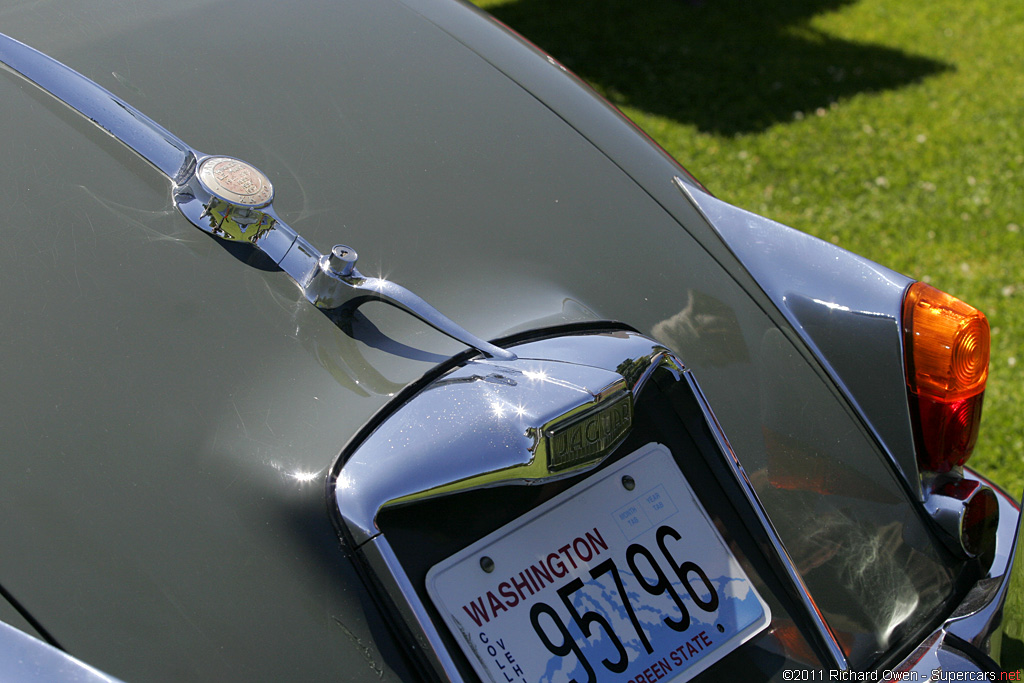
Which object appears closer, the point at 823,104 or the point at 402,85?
the point at 402,85

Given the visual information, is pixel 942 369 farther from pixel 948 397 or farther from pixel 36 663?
pixel 36 663

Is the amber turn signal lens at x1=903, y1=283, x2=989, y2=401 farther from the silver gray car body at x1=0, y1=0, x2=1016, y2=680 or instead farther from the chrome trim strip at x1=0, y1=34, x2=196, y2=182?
the chrome trim strip at x1=0, y1=34, x2=196, y2=182

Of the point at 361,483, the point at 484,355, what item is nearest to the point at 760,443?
the point at 484,355

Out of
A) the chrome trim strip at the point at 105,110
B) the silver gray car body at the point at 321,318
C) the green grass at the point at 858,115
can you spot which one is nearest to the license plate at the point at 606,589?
the silver gray car body at the point at 321,318

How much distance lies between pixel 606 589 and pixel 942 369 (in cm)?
78

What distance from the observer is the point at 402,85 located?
5.30 feet

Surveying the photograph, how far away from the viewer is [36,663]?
1.00m

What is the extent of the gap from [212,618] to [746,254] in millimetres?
1139

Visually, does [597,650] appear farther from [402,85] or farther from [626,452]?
[402,85]

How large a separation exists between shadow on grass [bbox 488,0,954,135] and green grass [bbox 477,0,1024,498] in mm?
18

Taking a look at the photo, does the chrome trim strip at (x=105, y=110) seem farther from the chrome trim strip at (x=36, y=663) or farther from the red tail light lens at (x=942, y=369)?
the red tail light lens at (x=942, y=369)

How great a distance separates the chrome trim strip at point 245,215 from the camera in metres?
1.27

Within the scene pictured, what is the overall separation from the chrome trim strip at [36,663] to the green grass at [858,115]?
2.99m

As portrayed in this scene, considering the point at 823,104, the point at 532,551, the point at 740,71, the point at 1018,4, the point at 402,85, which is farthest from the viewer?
the point at 1018,4
